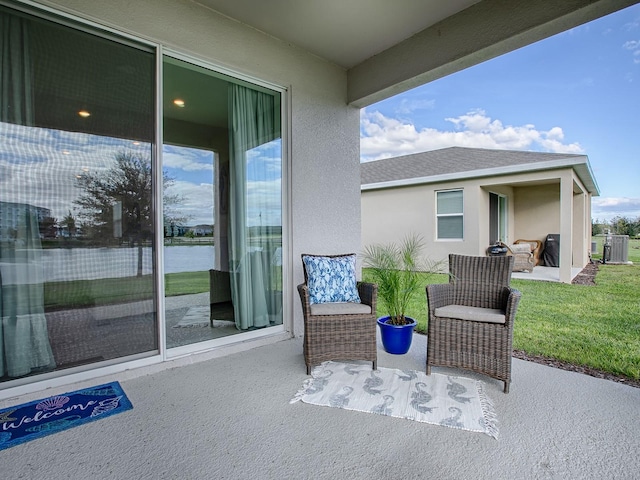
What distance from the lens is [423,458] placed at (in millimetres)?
1699

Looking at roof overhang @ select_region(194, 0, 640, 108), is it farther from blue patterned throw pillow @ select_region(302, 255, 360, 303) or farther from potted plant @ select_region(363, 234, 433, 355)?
→ blue patterned throw pillow @ select_region(302, 255, 360, 303)

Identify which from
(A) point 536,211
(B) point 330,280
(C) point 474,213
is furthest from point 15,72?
(A) point 536,211

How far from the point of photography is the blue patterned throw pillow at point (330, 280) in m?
3.10

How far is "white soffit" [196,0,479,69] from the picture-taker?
2939 millimetres

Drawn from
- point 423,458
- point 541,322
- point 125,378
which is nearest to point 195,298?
point 125,378

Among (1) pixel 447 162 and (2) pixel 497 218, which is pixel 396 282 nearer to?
(2) pixel 497 218

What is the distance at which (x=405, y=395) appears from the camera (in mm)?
2363

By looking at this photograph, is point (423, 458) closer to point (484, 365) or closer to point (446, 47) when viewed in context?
point (484, 365)

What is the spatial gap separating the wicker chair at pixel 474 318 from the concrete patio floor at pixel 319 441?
0.24m

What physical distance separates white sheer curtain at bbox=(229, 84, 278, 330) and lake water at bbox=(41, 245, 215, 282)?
0.41 metres

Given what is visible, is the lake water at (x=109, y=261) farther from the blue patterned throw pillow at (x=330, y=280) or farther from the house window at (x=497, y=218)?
the house window at (x=497, y=218)

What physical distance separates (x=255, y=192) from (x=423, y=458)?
2702mm

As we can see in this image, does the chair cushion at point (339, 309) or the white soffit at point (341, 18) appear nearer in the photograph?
the chair cushion at point (339, 309)

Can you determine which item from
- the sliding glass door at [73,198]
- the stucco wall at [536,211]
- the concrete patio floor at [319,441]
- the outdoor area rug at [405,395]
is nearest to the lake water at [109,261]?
the sliding glass door at [73,198]
